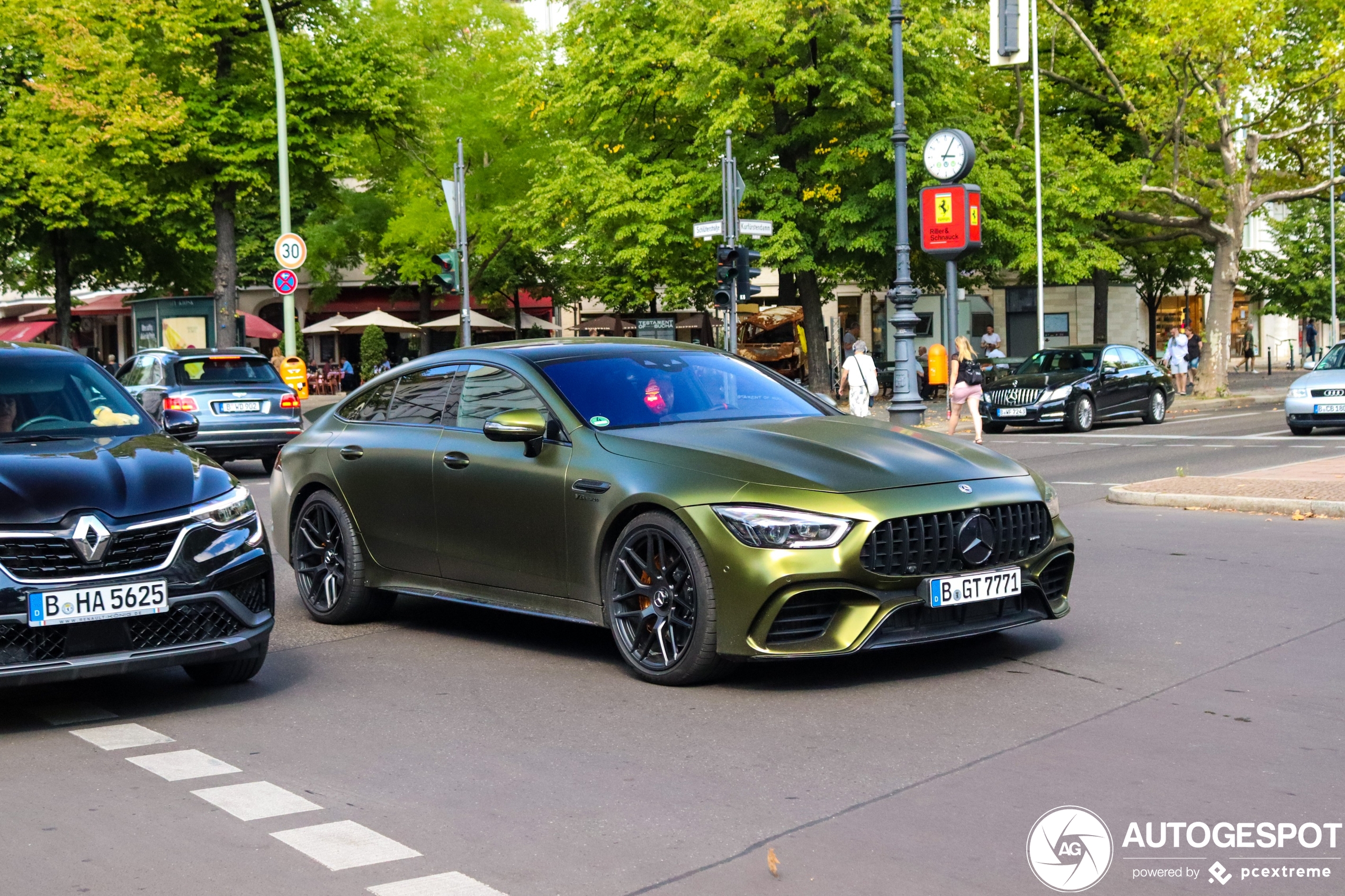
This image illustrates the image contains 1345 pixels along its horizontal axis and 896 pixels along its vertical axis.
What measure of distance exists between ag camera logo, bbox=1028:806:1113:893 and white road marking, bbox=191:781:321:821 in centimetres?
225

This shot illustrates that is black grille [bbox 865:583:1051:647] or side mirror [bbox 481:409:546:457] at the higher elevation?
side mirror [bbox 481:409:546:457]

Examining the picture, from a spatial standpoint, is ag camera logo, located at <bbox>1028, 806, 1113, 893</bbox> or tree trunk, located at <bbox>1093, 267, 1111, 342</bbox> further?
tree trunk, located at <bbox>1093, 267, 1111, 342</bbox>

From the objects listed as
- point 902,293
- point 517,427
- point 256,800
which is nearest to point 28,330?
point 902,293

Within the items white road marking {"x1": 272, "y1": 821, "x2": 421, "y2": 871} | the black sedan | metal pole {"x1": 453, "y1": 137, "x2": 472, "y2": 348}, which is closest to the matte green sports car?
white road marking {"x1": 272, "y1": 821, "x2": 421, "y2": 871}

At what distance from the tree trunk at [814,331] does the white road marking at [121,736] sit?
29.6m

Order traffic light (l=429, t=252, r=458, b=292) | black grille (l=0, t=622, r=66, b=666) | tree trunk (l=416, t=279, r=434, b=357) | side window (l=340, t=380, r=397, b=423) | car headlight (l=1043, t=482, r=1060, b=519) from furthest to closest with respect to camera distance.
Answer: tree trunk (l=416, t=279, r=434, b=357) → traffic light (l=429, t=252, r=458, b=292) → side window (l=340, t=380, r=397, b=423) → car headlight (l=1043, t=482, r=1060, b=519) → black grille (l=0, t=622, r=66, b=666)

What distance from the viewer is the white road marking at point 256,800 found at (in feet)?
16.1

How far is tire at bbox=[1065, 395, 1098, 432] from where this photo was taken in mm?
26922

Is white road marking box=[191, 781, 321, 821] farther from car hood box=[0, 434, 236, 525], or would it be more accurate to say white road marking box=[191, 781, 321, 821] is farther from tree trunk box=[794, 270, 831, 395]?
tree trunk box=[794, 270, 831, 395]

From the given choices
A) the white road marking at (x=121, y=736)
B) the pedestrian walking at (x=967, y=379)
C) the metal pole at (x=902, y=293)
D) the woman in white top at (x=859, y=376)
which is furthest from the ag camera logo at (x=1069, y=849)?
the pedestrian walking at (x=967, y=379)

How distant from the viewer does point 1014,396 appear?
90.0 ft

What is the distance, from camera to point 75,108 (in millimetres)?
32469

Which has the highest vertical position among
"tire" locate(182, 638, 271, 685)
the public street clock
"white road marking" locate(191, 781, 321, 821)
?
the public street clock

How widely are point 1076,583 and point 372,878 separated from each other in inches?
242
